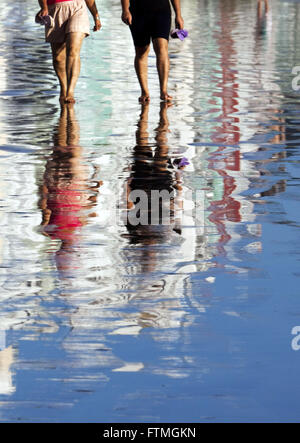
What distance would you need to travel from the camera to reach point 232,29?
2759cm

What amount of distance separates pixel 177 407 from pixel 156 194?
3.80 meters

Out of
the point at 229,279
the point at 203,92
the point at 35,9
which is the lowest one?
the point at 35,9

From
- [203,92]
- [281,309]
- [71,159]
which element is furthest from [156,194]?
[203,92]

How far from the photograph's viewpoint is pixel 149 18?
1200 cm

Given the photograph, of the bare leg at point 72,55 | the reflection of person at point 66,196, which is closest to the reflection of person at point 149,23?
the bare leg at point 72,55

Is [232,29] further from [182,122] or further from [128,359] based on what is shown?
[128,359]

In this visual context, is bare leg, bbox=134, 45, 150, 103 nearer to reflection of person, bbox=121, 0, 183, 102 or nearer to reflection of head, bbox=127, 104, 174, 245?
reflection of person, bbox=121, 0, 183, 102

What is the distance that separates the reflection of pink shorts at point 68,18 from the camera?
12.0 m

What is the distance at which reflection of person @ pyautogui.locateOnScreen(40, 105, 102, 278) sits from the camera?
6.01m

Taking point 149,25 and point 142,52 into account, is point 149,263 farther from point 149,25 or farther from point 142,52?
point 142,52

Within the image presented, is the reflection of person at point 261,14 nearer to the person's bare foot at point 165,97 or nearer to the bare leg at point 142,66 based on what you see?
the person's bare foot at point 165,97

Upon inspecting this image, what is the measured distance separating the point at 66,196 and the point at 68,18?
5263 millimetres

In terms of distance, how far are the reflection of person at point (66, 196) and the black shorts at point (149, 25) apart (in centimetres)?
256
